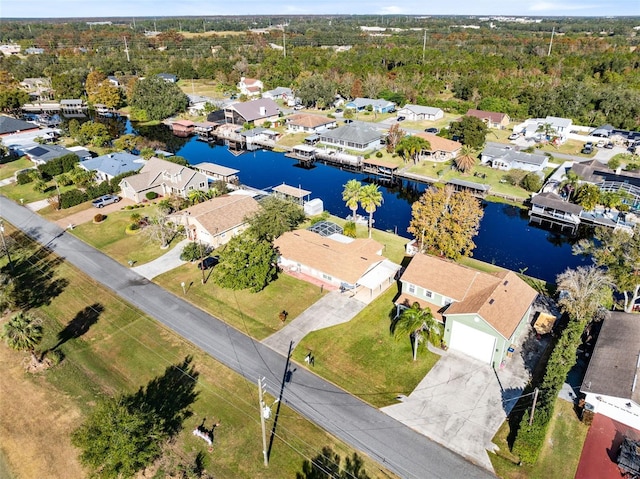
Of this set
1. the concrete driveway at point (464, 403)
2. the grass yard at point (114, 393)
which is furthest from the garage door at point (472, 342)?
the grass yard at point (114, 393)

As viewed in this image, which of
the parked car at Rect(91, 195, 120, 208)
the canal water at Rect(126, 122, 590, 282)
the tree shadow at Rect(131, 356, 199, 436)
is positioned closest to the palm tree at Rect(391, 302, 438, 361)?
the tree shadow at Rect(131, 356, 199, 436)

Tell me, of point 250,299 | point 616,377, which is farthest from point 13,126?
point 616,377

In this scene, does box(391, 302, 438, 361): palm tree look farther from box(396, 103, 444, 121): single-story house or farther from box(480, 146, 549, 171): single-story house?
box(396, 103, 444, 121): single-story house

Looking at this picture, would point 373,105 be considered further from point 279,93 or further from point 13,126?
point 13,126

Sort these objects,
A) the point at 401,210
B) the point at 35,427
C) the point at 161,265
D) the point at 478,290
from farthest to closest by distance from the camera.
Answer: the point at 401,210 < the point at 161,265 < the point at 478,290 < the point at 35,427

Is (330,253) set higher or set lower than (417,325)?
lower

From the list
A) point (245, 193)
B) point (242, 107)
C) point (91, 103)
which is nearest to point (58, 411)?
point (245, 193)
